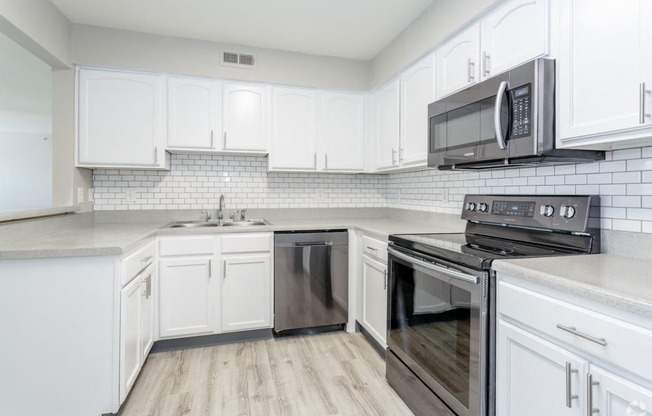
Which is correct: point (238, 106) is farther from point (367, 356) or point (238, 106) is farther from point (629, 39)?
point (629, 39)

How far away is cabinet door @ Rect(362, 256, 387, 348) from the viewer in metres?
2.36

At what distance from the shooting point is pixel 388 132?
290cm

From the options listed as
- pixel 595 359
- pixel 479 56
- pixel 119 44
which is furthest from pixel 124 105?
pixel 595 359

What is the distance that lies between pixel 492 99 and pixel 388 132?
1.27m

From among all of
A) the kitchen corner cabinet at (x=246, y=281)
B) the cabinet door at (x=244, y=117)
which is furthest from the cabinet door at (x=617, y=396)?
the cabinet door at (x=244, y=117)

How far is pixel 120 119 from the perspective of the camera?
268 cm

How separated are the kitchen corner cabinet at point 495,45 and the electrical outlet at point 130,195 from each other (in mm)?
2536

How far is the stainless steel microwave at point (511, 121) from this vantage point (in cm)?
144

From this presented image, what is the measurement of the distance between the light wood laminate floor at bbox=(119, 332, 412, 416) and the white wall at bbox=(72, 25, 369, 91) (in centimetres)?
218

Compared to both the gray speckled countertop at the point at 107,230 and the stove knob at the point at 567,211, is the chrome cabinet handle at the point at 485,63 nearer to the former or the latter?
the stove knob at the point at 567,211

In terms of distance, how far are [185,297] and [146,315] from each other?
1.09 feet

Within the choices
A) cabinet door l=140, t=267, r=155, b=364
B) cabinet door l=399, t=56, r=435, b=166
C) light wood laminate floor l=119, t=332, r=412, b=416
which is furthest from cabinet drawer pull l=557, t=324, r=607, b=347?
cabinet door l=140, t=267, r=155, b=364

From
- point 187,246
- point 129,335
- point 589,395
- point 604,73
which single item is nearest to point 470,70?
point 604,73

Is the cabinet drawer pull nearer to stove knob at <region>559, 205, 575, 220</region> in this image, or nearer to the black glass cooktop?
the black glass cooktop
